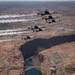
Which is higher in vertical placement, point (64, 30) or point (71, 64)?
point (64, 30)

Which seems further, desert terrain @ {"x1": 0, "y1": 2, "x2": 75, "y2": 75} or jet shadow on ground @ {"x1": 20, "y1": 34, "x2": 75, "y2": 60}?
jet shadow on ground @ {"x1": 20, "y1": 34, "x2": 75, "y2": 60}

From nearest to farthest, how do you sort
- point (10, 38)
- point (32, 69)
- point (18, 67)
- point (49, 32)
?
point (18, 67), point (32, 69), point (10, 38), point (49, 32)

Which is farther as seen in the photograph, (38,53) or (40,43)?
(40,43)

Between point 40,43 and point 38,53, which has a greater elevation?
point 40,43

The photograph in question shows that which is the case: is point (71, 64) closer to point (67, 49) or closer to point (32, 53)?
point (67, 49)

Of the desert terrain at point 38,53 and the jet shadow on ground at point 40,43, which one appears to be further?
the jet shadow on ground at point 40,43

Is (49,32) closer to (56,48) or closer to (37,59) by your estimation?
(56,48)

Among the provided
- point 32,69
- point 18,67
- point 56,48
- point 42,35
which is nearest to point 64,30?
point 42,35

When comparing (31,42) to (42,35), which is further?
(42,35)

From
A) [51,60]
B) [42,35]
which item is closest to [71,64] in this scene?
[51,60]

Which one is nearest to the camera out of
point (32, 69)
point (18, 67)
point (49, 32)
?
point (18, 67)
